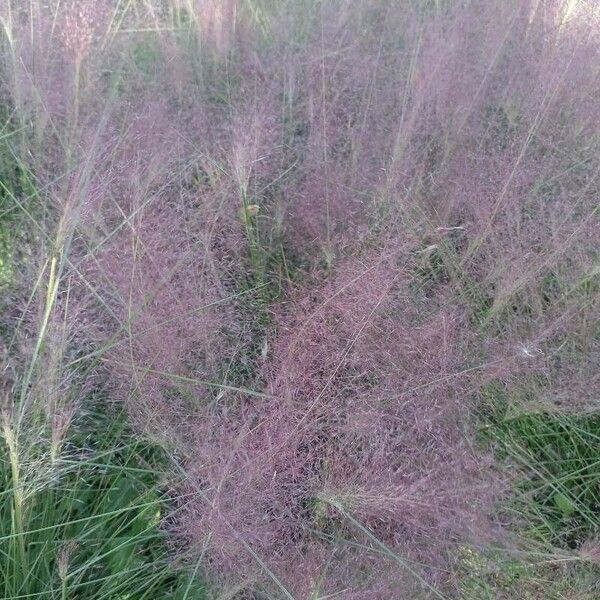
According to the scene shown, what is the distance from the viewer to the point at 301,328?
4.38ft

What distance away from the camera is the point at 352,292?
4.53 feet

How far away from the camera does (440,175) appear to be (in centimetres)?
175

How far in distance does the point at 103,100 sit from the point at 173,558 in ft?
3.90

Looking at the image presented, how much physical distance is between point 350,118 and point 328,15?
0.65 metres

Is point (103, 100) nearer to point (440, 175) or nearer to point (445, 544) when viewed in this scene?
point (440, 175)

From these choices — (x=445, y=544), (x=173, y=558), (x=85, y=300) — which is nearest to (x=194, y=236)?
(x=85, y=300)

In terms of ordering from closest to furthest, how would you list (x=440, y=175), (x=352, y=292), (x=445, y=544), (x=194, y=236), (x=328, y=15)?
(x=445, y=544), (x=352, y=292), (x=194, y=236), (x=440, y=175), (x=328, y=15)

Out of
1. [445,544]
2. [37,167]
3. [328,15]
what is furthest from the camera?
[328,15]

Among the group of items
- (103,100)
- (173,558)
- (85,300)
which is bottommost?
(173,558)

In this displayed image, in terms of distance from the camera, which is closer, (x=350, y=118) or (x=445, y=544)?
(x=445, y=544)

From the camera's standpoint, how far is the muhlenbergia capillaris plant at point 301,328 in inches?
47.3

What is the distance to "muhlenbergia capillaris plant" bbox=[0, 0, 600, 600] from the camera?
1.20 metres

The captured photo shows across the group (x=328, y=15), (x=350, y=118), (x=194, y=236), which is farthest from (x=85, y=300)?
(x=328, y=15)

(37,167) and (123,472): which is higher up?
(37,167)
